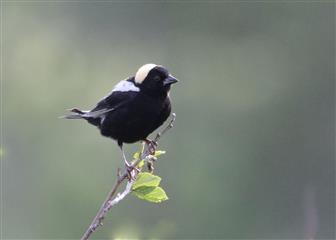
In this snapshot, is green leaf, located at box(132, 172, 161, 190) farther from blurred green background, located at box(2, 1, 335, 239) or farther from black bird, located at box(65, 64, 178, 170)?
blurred green background, located at box(2, 1, 335, 239)

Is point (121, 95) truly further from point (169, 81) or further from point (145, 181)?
Answer: point (145, 181)

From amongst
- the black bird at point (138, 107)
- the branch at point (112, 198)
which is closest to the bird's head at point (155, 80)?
the black bird at point (138, 107)

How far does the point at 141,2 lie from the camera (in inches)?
637

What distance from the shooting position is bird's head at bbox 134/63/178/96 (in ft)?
14.5

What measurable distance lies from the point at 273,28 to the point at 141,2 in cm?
261

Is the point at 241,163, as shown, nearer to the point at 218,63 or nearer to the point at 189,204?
the point at 189,204

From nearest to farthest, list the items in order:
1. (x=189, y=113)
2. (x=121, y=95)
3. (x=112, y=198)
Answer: (x=112, y=198) → (x=121, y=95) → (x=189, y=113)

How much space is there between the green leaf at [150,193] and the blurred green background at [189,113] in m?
6.99

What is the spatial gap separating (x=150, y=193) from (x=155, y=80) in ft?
5.65

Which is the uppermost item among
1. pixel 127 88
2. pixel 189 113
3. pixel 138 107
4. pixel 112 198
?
pixel 189 113

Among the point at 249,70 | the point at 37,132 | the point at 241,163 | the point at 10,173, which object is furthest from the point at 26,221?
the point at 249,70

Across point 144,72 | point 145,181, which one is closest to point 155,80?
point 144,72

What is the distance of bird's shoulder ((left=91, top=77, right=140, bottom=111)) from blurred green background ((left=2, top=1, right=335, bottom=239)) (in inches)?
208

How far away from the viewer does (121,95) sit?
4508 mm
